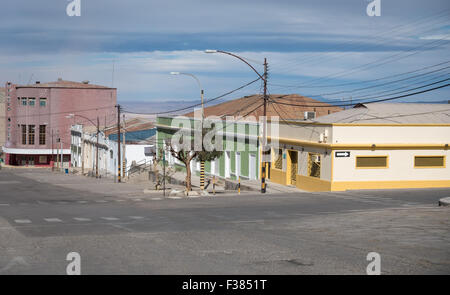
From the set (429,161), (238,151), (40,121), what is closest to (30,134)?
Answer: (40,121)

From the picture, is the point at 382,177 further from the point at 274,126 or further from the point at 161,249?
the point at 161,249

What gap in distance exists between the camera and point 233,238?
14844 mm

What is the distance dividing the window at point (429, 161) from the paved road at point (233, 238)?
25.0ft

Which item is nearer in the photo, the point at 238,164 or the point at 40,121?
the point at 238,164

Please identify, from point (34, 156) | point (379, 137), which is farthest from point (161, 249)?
point (34, 156)

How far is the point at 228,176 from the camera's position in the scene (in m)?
46.3

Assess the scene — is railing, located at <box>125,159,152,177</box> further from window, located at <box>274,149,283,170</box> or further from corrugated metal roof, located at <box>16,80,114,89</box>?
corrugated metal roof, located at <box>16,80,114,89</box>

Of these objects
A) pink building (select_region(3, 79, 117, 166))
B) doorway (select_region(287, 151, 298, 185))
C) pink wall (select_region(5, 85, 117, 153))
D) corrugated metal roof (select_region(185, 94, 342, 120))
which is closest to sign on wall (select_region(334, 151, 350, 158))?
doorway (select_region(287, 151, 298, 185))

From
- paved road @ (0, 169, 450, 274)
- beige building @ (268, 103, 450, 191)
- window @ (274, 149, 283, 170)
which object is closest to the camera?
paved road @ (0, 169, 450, 274)

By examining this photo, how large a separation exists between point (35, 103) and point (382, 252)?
97.6 metres

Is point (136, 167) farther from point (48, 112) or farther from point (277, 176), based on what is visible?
point (48, 112)

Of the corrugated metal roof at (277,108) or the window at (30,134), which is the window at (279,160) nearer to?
the corrugated metal roof at (277,108)

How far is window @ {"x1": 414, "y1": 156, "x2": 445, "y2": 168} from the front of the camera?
32.6 meters

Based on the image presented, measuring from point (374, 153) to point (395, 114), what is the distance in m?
5.28
